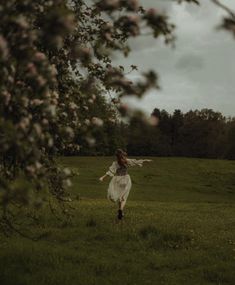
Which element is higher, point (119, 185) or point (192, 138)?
point (192, 138)

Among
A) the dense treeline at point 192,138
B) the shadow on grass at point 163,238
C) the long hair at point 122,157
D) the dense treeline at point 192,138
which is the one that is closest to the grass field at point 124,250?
the shadow on grass at point 163,238

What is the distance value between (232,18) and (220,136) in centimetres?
13751

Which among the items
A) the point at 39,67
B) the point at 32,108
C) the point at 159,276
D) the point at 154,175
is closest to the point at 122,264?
the point at 159,276

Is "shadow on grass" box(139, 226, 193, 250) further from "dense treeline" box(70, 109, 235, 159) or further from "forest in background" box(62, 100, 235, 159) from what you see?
"dense treeline" box(70, 109, 235, 159)

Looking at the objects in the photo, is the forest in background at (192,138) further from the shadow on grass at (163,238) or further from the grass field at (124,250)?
the shadow on grass at (163,238)

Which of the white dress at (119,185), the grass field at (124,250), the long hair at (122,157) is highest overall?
the long hair at (122,157)

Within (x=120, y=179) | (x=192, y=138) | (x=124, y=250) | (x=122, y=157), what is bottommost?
(x=124, y=250)

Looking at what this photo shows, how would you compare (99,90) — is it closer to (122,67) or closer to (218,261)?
(122,67)

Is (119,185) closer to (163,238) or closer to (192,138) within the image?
(163,238)

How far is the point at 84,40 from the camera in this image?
16.1 metres

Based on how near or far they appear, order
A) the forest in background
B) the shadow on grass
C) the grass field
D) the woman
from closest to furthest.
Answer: the grass field, the shadow on grass, the woman, the forest in background

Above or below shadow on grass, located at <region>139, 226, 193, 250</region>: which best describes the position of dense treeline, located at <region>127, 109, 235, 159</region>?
above

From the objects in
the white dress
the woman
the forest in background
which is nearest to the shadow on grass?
the woman

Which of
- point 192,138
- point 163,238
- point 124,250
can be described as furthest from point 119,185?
point 192,138
